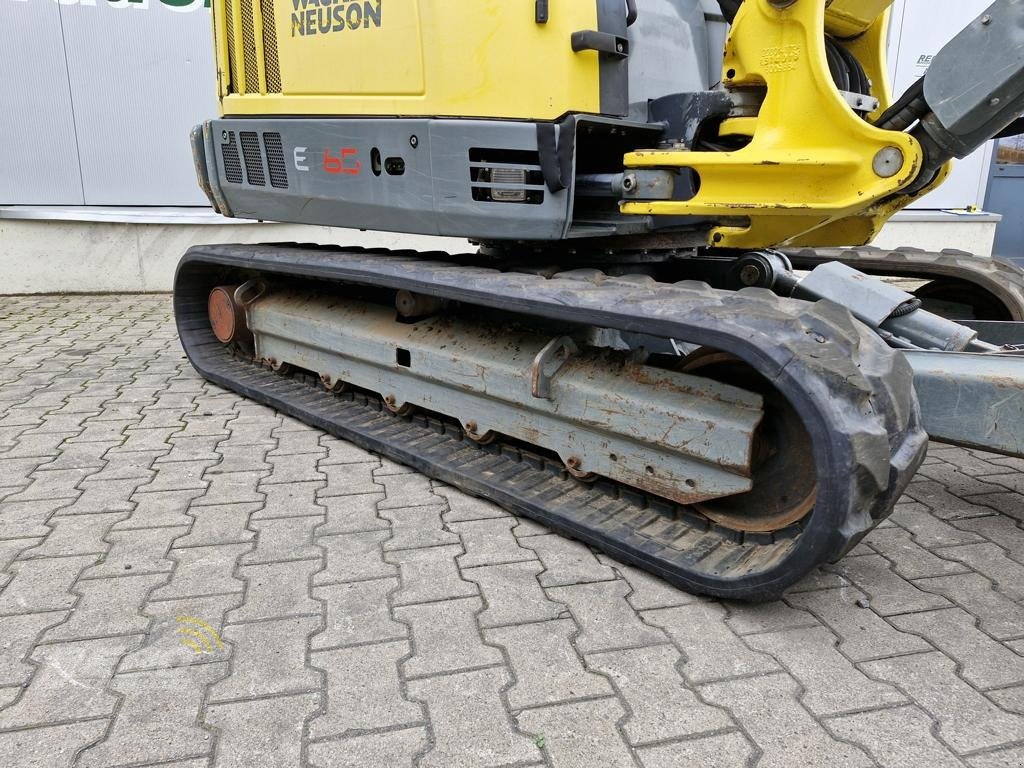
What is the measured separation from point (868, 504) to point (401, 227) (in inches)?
80.2

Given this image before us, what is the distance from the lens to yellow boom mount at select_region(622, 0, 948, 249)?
8.01 feet

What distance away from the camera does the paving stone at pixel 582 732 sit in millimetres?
1709

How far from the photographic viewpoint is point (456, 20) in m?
2.79

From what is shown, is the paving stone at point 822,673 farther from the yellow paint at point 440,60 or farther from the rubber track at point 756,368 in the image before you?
the yellow paint at point 440,60

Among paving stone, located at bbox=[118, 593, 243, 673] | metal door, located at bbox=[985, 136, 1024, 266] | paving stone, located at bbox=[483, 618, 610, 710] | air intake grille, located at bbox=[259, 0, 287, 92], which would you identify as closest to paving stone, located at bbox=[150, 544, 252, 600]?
paving stone, located at bbox=[118, 593, 243, 673]

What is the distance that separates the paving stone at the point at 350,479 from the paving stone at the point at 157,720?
1.13m

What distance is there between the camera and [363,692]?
1.92 m

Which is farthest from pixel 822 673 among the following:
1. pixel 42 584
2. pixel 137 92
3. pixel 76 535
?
pixel 137 92

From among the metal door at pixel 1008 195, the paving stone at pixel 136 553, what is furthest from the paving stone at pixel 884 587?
the metal door at pixel 1008 195

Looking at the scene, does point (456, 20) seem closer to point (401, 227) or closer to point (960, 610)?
point (401, 227)

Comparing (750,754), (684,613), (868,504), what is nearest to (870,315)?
(868,504)

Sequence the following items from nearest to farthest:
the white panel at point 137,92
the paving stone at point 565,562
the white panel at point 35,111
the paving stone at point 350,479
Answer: the paving stone at point 565,562 → the paving stone at point 350,479 → the white panel at point 35,111 → the white panel at point 137,92

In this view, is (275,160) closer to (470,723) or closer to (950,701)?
(470,723)

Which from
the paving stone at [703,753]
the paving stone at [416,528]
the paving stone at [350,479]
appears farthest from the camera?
the paving stone at [350,479]
